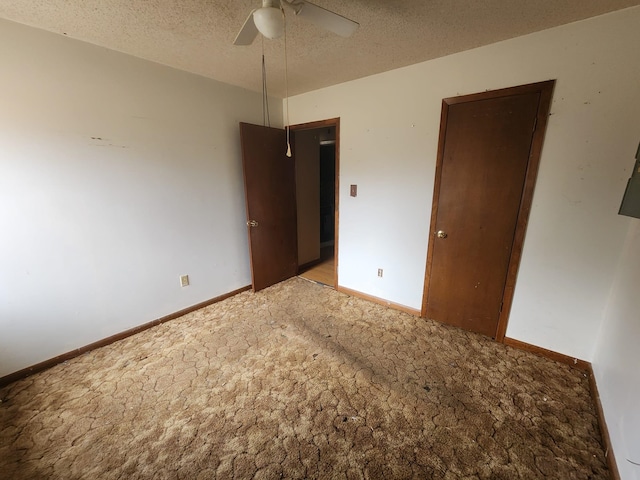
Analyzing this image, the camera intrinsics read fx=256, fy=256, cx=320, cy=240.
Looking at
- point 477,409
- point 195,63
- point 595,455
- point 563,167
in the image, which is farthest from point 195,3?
point 595,455

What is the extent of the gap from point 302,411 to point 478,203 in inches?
79.5

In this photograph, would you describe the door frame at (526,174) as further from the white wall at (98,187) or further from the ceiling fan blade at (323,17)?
the white wall at (98,187)

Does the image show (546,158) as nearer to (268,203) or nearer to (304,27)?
(304,27)

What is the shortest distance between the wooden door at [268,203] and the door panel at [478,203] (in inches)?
70.0

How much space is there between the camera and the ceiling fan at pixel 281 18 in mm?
1116

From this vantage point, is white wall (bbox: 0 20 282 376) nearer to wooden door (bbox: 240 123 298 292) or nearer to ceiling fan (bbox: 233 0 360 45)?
wooden door (bbox: 240 123 298 292)

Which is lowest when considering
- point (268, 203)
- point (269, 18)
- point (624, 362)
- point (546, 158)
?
point (624, 362)

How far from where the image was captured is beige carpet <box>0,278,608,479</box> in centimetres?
126

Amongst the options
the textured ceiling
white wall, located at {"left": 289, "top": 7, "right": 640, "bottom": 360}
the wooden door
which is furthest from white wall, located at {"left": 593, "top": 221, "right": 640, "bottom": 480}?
the wooden door

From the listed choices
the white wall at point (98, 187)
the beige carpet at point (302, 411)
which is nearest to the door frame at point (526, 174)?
the beige carpet at point (302, 411)

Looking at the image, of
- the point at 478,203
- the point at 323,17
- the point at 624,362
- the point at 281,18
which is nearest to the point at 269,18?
the point at 281,18

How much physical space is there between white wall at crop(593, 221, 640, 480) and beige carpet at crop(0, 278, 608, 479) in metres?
0.16

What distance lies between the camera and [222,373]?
1.84 meters

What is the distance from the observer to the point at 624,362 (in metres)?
1.34
